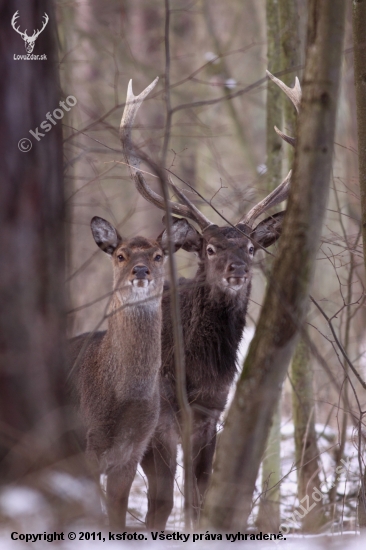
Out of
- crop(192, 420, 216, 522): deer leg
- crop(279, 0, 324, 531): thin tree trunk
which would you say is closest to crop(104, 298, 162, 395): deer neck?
crop(192, 420, 216, 522): deer leg

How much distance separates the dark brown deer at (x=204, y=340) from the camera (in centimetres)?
608

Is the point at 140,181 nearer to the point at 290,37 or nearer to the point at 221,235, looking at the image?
the point at 221,235

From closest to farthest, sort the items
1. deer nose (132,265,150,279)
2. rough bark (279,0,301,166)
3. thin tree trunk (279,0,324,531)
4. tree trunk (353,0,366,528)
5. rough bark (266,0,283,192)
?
tree trunk (353,0,366,528) < deer nose (132,265,150,279) < thin tree trunk (279,0,324,531) < rough bark (279,0,301,166) < rough bark (266,0,283,192)

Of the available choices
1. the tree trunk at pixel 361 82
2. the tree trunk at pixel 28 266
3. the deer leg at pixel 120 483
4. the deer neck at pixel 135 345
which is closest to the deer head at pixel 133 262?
the deer neck at pixel 135 345

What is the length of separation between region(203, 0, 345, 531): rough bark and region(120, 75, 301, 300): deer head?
8.52 feet

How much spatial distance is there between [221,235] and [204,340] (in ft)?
3.26

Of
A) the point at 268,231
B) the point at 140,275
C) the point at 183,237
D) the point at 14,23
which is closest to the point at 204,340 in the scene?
the point at 183,237

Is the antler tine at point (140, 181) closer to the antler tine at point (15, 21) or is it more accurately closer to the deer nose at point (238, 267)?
the deer nose at point (238, 267)

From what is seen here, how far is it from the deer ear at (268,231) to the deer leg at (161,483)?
82.6 inches

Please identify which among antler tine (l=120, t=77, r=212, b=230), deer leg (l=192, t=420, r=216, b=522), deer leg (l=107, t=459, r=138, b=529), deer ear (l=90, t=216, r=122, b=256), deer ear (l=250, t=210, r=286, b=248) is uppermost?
antler tine (l=120, t=77, r=212, b=230)

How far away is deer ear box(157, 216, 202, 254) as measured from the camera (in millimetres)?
6141

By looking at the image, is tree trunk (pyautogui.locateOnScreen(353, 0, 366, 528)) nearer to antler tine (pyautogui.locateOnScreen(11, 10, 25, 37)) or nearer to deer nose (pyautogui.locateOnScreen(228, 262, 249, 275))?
deer nose (pyautogui.locateOnScreen(228, 262, 249, 275))

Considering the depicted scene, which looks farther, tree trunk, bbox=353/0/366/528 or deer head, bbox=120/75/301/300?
deer head, bbox=120/75/301/300

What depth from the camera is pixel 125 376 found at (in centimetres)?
561
